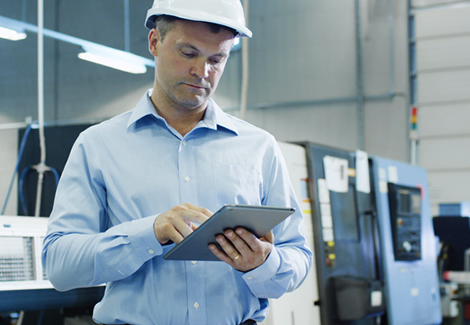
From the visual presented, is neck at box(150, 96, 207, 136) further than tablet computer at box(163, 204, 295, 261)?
Yes

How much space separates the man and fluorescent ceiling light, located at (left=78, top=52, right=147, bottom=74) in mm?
2114

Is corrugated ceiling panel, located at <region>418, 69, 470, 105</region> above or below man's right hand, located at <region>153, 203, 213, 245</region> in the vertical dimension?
above

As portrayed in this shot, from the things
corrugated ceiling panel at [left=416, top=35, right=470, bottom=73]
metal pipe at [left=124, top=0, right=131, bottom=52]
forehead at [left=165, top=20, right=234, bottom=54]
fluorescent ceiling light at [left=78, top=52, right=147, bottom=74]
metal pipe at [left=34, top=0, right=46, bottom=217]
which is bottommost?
forehead at [left=165, top=20, right=234, bottom=54]

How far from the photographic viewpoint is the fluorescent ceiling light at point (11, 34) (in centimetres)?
265

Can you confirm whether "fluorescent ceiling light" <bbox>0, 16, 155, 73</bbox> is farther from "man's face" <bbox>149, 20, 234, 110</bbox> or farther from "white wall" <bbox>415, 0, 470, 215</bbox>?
"white wall" <bbox>415, 0, 470, 215</bbox>

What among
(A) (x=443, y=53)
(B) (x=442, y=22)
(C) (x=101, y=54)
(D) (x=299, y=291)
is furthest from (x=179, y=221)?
(B) (x=442, y=22)

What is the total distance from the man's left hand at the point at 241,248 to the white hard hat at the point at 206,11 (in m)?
0.44

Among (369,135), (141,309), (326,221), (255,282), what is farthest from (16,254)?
(369,135)

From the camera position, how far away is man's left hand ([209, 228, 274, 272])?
37.4 inches

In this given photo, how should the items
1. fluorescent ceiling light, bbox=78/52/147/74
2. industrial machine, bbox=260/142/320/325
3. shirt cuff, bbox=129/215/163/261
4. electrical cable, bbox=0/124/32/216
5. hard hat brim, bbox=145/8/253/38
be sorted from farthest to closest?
fluorescent ceiling light, bbox=78/52/147/74 → electrical cable, bbox=0/124/32/216 → industrial machine, bbox=260/142/320/325 → hard hat brim, bbox=145/8/253/38 → shirt cuff, bbox=129/215/163/261

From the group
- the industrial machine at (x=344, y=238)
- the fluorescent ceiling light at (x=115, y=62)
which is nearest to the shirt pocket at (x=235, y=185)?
the industrial machine at (x=344, y=238)

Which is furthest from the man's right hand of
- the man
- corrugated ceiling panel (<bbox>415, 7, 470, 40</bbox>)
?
corrugated ceiling panel (<bbox>415, 7, 470, 40</bbox>)

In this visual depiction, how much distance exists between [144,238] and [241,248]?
180mm

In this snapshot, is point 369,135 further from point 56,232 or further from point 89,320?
point 56,232
